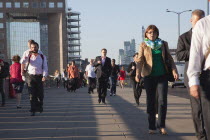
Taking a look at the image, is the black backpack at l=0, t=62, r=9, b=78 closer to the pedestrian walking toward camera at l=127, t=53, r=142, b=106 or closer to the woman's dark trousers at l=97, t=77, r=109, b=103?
the woman's dark trousers at l=97, t=77, r=109, b=103

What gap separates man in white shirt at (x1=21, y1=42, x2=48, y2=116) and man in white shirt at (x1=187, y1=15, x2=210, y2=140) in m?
7.65

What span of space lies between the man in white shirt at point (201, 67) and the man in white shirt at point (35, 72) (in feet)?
25.1

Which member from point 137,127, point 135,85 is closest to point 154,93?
point 137,127

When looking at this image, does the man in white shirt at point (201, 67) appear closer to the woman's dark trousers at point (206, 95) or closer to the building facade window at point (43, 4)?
the woman's dark trousers at point (206, 95)

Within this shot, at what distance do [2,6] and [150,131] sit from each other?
11172 cm

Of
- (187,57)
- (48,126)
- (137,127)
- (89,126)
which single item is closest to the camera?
(187,57)

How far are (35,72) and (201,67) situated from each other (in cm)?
769

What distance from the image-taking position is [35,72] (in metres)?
11.1

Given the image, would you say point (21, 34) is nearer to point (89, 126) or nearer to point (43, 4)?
point (43, 4)

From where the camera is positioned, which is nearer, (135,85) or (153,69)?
(153,69)

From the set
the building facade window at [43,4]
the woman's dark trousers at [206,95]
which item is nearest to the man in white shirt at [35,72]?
the woman's dark trousers at [206,95]

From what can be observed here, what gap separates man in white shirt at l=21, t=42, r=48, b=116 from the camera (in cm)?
1106

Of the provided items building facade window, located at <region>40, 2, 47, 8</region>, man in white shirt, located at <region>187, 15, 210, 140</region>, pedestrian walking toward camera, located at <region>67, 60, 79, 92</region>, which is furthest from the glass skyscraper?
man in white shirt, located at <region>187, 15, 210, 140</region>

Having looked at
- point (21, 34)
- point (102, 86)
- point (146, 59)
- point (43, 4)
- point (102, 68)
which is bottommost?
point (102, 86)
